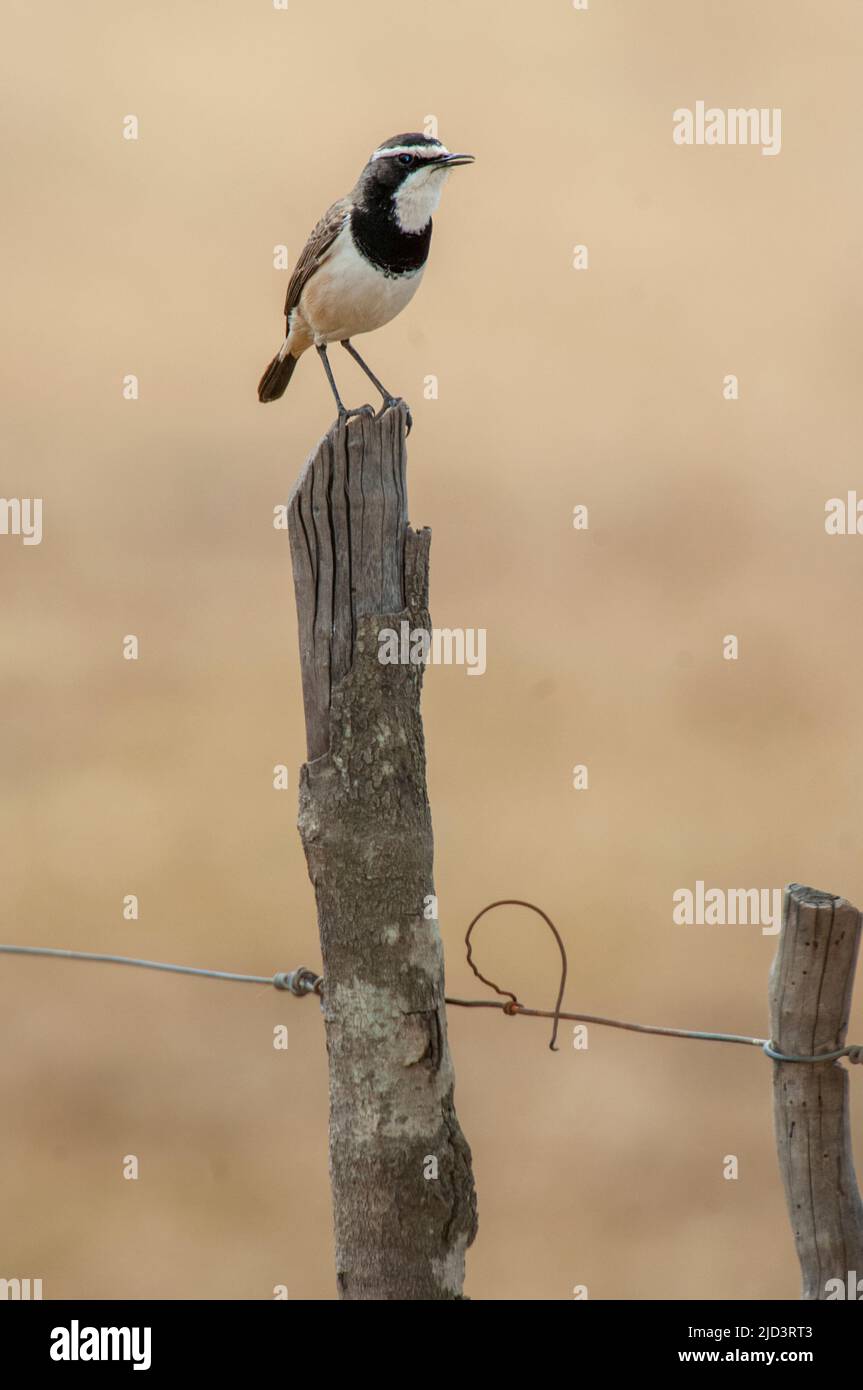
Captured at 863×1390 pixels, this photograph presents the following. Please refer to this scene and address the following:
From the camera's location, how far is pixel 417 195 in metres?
2.97

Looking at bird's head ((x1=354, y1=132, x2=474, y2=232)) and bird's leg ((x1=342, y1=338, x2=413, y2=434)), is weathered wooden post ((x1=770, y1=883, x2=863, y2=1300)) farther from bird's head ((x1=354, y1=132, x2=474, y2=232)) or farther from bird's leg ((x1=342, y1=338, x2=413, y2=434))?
bird's head ((x1=354, y1=132, x2=474, y2=232))

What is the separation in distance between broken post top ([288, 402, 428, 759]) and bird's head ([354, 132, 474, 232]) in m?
0.85

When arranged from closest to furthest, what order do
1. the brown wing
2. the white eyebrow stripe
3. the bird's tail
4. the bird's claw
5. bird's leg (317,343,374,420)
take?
the bird's claw < bird's leg (317,343,374,420) < the white eyebrow stripe < the brown wing < the bird's tail

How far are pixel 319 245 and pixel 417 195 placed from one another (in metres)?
0.28

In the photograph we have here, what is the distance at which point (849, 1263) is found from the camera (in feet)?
7.84

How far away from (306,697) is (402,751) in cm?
21

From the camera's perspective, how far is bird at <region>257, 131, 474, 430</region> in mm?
2961

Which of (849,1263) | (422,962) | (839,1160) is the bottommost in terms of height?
(849,1263)

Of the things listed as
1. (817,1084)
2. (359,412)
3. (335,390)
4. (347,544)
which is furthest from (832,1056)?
(335,390)

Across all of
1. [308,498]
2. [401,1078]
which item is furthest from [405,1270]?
[308,498]

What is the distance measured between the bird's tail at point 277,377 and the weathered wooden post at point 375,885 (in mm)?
1257

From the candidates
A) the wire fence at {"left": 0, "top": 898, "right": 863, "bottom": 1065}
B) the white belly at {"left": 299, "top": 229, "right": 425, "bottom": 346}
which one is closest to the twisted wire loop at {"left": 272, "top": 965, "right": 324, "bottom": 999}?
the wire fence at {"left": 0, "top": 898, "right": 863, "bottom": 1065}

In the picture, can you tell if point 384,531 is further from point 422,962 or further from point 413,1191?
point 413,1191

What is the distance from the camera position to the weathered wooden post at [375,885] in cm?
231
